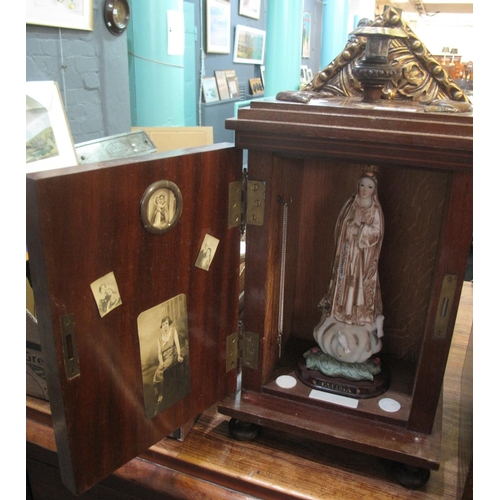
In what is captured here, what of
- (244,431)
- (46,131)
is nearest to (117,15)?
(46,131)

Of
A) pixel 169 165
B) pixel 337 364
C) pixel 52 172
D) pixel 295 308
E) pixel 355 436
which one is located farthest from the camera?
pixel 295 308

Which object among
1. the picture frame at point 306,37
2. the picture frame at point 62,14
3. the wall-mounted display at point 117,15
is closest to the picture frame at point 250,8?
the picture frame at point 306,37

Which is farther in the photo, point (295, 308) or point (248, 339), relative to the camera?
point (295, 308)

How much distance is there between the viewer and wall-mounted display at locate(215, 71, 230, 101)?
3.52 metres

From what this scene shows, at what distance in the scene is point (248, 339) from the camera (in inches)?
31.7

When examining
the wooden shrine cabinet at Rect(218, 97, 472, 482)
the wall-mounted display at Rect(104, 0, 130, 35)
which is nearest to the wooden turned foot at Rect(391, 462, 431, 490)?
the wooden shrine cabinet at Rect(218, 97, 472, 482)

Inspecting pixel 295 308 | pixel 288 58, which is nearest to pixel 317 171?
pixel 295 308

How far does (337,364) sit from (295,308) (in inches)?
7.3

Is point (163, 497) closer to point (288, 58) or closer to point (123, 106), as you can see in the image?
point (123, 106)

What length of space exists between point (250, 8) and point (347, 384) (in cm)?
388

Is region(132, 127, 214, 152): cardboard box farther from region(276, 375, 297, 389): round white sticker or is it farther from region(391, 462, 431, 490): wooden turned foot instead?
region(391, 462, 431, 490): wooden turned foot

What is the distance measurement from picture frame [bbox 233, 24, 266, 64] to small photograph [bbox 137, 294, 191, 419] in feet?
11.6

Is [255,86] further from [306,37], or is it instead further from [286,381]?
[286,381]

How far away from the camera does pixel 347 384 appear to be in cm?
80
